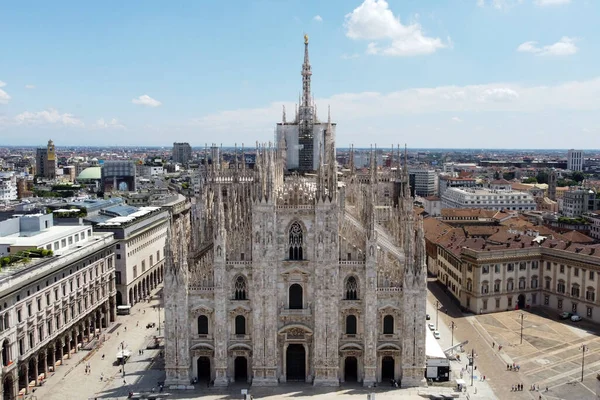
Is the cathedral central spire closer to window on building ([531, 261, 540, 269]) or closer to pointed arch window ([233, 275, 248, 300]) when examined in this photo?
pointed arch window ([233, 275, 248, 300])

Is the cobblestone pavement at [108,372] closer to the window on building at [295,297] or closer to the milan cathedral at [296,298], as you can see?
the milan cathedral at [296,298]

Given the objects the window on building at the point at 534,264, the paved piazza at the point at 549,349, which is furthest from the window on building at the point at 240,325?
the window on building at the point at 534,264

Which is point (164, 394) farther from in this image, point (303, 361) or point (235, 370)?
point (303, 361)

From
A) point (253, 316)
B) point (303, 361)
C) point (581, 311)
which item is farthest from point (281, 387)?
point (581, 311)

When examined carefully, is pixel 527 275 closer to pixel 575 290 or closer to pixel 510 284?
pixel 510 284

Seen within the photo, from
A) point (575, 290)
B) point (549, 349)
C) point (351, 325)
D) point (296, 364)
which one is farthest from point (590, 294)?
point (296, 364)

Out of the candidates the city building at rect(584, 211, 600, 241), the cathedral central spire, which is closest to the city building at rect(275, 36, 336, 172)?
the cathedral central spire
